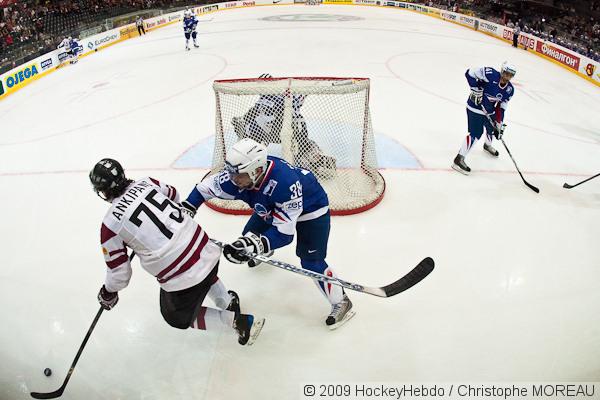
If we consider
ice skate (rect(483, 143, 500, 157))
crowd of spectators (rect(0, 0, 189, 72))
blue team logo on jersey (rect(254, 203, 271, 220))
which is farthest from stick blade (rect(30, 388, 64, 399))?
crowd of spectators (rect(0, 0, 189, 72))

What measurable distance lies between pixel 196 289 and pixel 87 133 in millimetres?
5010

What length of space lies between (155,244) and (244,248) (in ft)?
1.41

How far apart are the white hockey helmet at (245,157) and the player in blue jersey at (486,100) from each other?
327 centimetres

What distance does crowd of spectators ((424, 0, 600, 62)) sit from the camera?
33.6 feet

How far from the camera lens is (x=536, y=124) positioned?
609 centimetres

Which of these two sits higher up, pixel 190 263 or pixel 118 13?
pixel 118 13

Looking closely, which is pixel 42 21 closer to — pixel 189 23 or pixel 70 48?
pixel 70 48

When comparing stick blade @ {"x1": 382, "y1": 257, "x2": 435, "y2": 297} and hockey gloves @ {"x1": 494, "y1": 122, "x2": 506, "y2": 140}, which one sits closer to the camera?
stick blade @ {"x1": 382, "y1": 257, "x2": 435, "y2": 297}

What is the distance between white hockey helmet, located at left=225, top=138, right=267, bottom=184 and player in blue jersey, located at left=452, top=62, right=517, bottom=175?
3269mm

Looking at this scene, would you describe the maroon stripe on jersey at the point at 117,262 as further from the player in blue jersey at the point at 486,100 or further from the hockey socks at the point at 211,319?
the player in blue jersey at the point at 486,100

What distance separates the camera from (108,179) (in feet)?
5.79

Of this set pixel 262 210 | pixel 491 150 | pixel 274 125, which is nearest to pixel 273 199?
pixel 262 210

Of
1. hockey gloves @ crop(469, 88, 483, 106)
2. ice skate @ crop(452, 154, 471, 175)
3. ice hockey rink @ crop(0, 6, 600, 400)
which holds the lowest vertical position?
ice hockey rink @ crop(0, 6, 600, 400)

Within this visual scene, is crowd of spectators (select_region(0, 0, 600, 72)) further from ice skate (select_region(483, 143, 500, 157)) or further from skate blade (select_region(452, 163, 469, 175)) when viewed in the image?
skate blade (select_region(452, 163, 469, 175))
